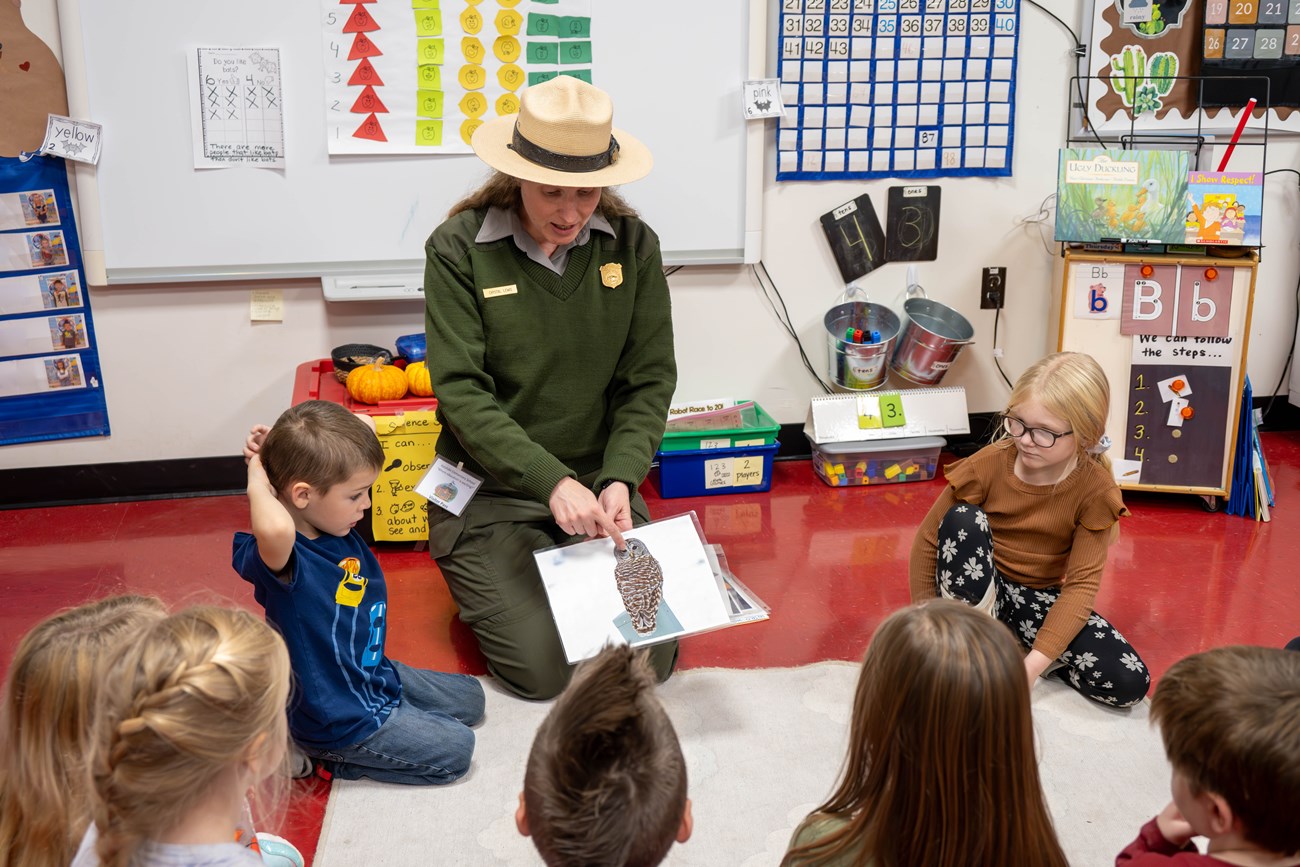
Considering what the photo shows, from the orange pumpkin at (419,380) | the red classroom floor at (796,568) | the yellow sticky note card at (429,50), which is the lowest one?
the red classroom floor at (796,568)

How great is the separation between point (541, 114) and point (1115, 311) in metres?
2.09

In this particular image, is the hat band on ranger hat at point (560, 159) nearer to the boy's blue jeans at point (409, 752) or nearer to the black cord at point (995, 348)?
the boy's blue jeans at point (409, 752)

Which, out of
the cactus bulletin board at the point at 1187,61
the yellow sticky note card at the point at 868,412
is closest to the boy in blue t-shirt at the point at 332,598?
the yellow sticky note card at the point at 868,412

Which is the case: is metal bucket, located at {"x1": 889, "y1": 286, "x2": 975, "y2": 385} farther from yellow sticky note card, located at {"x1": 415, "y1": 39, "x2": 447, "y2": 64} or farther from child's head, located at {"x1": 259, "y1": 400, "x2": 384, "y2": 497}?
child's head, located at {"x1": 259, "y1": 400, "x2": 384, "y2": 497}

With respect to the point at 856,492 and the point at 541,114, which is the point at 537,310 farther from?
the point at 856,492

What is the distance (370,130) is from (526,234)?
1.16 metres

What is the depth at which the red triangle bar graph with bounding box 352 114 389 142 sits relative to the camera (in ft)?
11.7

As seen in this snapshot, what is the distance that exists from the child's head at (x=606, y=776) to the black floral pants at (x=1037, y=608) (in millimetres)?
1477

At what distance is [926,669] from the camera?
52.7 inches

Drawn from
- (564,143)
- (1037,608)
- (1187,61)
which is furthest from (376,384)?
(1187,61)

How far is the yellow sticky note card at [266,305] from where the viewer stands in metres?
3.69

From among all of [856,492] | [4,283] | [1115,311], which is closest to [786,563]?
[856,492]

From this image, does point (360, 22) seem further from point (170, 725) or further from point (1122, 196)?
point (170, 725)

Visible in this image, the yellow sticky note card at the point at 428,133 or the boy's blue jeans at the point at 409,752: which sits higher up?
the yellow sticky note card at the point at 428,133
